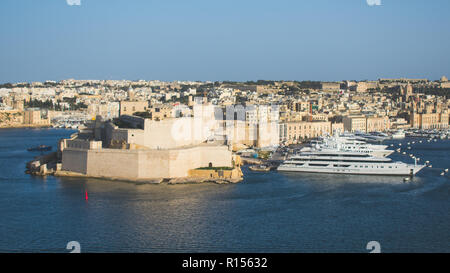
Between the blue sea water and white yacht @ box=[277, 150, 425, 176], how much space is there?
0.25 m

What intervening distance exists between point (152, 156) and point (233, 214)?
320 cm

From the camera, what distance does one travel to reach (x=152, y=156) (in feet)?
33.6

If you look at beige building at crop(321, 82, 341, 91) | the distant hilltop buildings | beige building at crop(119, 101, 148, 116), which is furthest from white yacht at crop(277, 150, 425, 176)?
beige building at crop(321, 82, 341, 91)

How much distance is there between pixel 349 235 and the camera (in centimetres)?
637

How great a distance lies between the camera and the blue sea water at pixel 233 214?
6055 mm

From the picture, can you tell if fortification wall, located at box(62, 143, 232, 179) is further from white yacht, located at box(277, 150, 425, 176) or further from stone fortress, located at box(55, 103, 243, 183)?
white yacht, located at box(277, 150, 425, 176)

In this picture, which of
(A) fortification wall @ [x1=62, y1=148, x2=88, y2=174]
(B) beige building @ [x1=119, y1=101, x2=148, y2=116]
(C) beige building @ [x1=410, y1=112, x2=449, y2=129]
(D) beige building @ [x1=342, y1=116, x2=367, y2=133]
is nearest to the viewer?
(A) fortification wall @ [x1=62, y1=148, x2=88, y2=174]

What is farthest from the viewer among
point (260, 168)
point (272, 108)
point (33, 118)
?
point (33, 118)

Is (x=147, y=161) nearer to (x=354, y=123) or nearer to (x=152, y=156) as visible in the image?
(x=152, y=156)

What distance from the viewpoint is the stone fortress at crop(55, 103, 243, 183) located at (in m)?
10.2

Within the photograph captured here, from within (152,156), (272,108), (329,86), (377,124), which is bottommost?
(152,156)

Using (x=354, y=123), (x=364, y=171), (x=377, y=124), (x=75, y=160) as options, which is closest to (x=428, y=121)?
(x=377, y=124)

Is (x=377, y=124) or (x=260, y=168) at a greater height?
(x=377, y=124)
